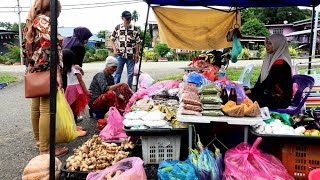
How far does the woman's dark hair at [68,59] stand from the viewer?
4059 mm

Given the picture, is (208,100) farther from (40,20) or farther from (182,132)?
(40,20)

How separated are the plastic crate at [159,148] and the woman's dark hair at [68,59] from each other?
1.81 meters

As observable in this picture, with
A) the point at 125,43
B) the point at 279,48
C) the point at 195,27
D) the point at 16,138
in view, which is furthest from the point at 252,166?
the point at 195,27

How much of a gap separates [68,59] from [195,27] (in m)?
4.06

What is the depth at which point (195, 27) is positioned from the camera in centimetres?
728

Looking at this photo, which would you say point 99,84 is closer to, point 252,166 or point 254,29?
point 252,166

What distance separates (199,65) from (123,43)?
72.5 inches

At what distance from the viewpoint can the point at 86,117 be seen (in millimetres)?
5449

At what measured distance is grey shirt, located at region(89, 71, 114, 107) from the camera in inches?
184

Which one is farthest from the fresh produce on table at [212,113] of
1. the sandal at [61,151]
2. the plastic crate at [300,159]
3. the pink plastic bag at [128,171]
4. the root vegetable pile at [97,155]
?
the sandal at [61,151]

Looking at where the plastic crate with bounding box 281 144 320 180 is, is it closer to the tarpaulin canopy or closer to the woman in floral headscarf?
the woman in floral headscarf

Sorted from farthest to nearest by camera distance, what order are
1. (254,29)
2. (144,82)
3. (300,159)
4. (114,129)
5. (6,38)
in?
1. (254,29)
2. (6,38)
3. (144,82)
4. (114,129)
5. (300,159)

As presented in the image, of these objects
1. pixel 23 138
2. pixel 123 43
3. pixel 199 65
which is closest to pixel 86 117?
pixel 23 138

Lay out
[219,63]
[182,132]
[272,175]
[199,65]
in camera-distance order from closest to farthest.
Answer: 1. [272,175]
2. [182,132]
3. [199,65]
4. [219,63]
